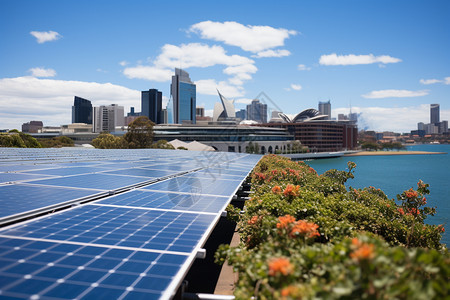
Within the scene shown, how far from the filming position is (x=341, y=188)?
15.6 m

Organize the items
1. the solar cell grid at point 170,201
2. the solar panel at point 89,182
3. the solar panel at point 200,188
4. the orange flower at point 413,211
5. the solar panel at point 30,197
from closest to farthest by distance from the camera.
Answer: the solar panel at point 30,197, the solar cell grid at point 170,201, the solar panel at point 89,182, the solar panel at point 200,188, the orange flower at point 413,211

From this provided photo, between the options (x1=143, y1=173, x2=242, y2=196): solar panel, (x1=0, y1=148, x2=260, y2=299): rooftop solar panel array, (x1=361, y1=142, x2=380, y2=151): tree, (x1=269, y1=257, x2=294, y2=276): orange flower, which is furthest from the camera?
(x1=361, y1=142, x2=380, y2=151): tree

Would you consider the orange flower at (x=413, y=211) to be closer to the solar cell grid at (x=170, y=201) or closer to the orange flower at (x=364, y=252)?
the solar cell grid at (x=170, y=201)

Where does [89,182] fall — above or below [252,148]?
above

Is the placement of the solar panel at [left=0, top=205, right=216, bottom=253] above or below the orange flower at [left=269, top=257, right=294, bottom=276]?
below

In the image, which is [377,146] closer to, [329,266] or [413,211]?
[413,211]

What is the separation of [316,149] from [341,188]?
423 ft

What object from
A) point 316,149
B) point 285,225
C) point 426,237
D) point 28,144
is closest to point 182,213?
point 285,225

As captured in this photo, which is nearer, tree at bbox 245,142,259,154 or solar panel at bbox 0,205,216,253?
solar panel at bbox 0,205,216,253

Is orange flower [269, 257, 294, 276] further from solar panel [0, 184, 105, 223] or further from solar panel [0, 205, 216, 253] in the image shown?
solar panel [0, 184, 105, 223]

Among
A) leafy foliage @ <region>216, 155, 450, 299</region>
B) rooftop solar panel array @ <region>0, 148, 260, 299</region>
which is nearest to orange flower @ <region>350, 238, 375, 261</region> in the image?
leafy foliage @ <region>216, 155, 450, 299</region>

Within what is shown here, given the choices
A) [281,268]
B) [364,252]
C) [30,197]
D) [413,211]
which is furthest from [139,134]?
[364,252]

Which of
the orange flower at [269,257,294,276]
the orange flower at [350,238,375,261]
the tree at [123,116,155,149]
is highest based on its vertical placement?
the tree at [123,116,155,149]

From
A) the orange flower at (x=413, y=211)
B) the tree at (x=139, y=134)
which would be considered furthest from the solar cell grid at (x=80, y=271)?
the tree at (x=139, y=134)
